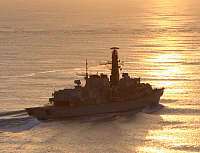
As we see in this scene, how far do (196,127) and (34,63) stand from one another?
3996 cm

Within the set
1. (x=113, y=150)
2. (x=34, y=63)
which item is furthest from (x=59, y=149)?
(x=34, y=63)

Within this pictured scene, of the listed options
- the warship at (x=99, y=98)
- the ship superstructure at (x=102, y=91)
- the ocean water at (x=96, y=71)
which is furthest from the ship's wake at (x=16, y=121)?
the ship superstructure at (x=102, y=91)

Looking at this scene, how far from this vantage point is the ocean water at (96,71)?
46.8 metres

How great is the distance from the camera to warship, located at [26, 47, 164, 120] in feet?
181

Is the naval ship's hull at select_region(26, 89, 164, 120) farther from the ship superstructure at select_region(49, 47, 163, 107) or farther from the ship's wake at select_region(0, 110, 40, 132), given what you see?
the ship's wake at select_region(0, 110, 40, 132)

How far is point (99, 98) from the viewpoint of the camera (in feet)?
188

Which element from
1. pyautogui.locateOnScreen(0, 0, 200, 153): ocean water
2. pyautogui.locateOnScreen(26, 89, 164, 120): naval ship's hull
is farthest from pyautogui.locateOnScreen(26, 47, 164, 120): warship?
pyautogui.locateOnScreen(0, 0, 200, 153): ocean water

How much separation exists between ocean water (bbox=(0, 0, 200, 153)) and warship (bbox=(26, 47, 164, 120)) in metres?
1.12

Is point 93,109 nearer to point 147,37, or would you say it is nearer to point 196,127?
point 196,127

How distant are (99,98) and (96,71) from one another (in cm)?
2146

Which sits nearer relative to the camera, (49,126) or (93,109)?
(49,126)

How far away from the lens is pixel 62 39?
121 m

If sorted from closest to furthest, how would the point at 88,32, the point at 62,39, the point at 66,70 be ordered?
1. the point at 66,70
2. the point at 62,39
3. the point at 88,32

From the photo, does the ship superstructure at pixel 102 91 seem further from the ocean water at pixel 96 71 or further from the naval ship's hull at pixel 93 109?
the ocean water at pixel 96 71
